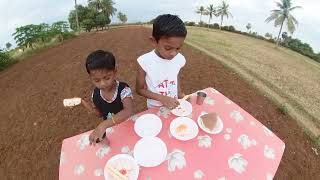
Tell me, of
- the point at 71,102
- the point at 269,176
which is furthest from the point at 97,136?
the point at 269,176

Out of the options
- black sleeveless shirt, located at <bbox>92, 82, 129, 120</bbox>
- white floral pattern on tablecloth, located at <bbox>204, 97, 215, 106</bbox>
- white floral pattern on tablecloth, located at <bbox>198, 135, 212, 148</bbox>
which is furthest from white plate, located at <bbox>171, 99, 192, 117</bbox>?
black sleeveless shirt, located at <bbox>92, 82, 129, 120</bbox>

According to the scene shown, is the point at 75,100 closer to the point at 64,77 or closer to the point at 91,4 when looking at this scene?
the point at 64,77

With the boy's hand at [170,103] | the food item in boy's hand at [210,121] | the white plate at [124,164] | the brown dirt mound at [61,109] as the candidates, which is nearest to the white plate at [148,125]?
the boy's hand at [170,103]

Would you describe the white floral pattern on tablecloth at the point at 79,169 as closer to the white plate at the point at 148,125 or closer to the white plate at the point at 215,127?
the white plate at the point at 148,125

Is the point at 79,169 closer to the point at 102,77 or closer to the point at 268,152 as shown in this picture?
the point at 102,77

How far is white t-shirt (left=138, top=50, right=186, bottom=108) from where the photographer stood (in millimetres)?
2883

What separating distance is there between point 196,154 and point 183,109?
0.53m

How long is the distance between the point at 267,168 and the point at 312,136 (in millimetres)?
5412

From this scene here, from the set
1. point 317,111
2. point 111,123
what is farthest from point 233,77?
point 111,123

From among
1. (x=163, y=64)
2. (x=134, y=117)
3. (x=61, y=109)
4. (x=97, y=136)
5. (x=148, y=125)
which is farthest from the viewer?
(x=61, y=109)

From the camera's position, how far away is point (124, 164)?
2.36 m

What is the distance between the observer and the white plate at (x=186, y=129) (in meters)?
2.55

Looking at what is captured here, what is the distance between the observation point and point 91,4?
46.4 m

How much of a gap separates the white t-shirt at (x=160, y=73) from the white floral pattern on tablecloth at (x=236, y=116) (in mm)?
608
